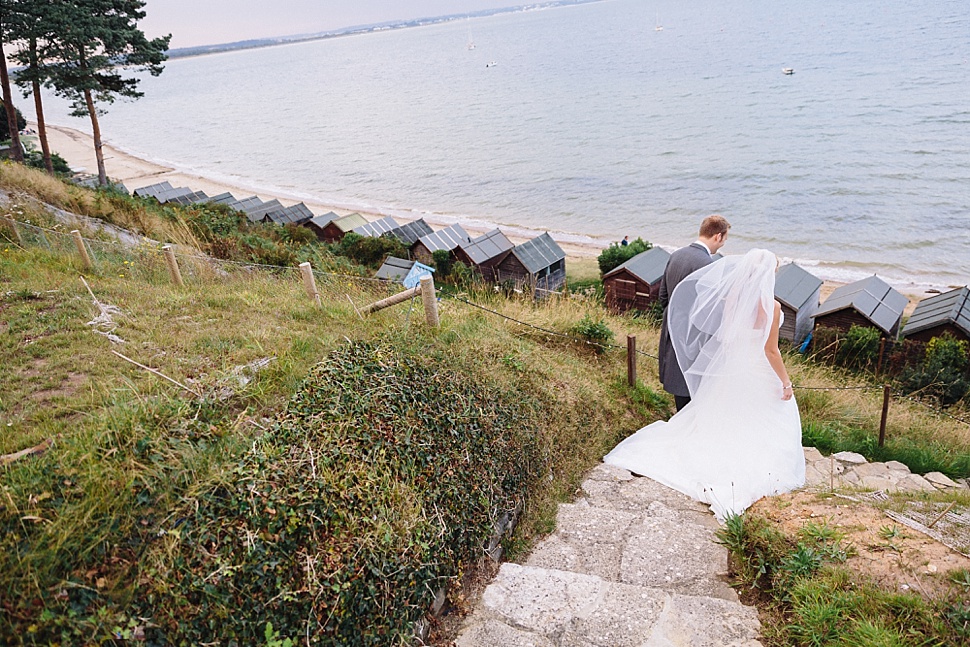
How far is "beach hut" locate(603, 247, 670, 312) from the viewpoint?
17.7 m

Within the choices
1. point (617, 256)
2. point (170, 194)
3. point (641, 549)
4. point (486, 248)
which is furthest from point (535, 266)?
point (170, 194)

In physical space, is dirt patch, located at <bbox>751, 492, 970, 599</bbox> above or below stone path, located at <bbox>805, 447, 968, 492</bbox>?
above

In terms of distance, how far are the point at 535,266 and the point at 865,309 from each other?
32.1 feet

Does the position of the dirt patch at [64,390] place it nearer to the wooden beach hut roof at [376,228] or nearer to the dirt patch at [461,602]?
the dirt patch at [461,602]

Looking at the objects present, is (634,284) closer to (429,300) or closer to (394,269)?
(394,269)

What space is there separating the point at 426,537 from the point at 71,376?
3.94 m

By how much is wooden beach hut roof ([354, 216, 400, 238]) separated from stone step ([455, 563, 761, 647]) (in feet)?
73.7

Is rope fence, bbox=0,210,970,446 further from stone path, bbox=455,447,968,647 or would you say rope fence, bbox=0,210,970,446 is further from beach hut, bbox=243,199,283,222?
beach hut, bbox=243,199,283,222

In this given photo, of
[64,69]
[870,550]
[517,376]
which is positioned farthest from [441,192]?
[870,550]

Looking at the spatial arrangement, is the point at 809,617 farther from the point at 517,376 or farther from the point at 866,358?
the point at 866,358

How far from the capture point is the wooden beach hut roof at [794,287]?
16.5 meters

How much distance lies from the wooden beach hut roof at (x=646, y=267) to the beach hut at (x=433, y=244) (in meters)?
6.96

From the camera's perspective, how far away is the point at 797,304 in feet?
53.4

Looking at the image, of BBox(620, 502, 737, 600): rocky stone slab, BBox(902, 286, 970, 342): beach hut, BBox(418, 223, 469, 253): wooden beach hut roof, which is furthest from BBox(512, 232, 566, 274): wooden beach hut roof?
BBox(620, 502, 737, 600): rocky stone slab
